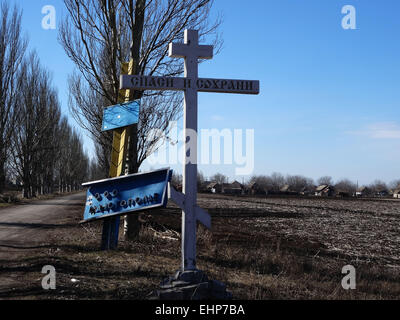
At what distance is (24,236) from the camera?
38.8 feet

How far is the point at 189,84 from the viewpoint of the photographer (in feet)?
18.7

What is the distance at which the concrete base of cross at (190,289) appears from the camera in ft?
16.3

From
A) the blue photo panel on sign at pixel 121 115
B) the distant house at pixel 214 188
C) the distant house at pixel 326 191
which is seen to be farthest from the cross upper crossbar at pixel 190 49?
the distant house at pixel 326 191

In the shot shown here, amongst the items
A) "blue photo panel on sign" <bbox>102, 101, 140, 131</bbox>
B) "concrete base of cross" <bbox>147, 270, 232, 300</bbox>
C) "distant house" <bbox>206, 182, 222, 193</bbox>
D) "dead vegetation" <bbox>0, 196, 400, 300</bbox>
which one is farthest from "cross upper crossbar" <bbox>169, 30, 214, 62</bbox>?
"distant house" <bbox>206, 182, 222, 193</bbox>

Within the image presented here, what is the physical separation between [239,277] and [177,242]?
360cm

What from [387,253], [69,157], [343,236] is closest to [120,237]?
A: [387,253]

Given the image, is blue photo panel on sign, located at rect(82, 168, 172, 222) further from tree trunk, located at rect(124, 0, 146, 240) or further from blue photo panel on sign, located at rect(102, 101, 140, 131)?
tree trunk, located at rect(124, 0, 146, 240)

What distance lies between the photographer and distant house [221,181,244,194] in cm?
11850

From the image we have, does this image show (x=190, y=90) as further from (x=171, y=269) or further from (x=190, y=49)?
(x=171, y=269)

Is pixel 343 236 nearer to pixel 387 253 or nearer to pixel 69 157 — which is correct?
pixel 387 253

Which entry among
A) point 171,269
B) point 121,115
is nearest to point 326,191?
point 121,115

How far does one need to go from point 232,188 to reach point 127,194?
114480 millimetres

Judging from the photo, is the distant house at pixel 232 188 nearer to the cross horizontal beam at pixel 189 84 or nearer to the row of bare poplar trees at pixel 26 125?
the row of bare poplar trees at pixel 26 125

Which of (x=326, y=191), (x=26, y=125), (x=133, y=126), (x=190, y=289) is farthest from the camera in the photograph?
(x=326, y=191)
